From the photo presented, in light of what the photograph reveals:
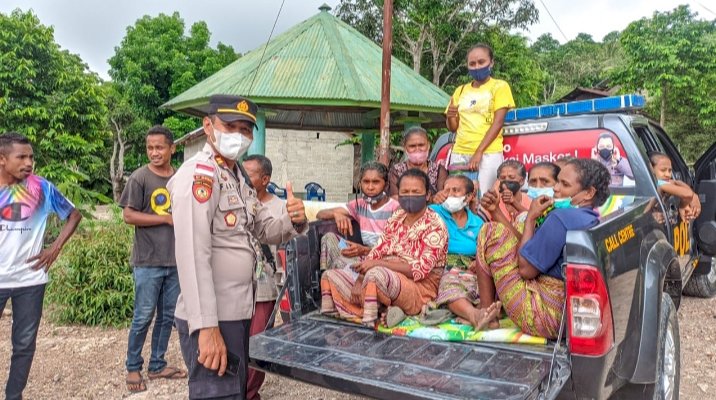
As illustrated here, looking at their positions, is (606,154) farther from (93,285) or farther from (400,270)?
(93,285)

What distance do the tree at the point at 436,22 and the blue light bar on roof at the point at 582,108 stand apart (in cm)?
1331

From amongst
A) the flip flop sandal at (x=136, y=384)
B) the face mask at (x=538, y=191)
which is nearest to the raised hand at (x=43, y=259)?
the flip flop sandal at (x=136, y=384)

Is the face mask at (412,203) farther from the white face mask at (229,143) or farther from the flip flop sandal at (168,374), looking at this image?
the flip flop sandal at (168,374)

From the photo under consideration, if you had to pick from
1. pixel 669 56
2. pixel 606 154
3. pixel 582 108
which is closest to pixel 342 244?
pixel 606 154

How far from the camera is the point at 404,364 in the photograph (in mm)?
2371

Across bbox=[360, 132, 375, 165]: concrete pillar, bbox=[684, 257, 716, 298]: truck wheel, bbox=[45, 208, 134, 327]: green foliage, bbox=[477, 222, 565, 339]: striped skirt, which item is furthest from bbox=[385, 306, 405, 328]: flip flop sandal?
bbox=[360, 132, 375, 165]: concrete pillar

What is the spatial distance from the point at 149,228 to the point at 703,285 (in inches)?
222

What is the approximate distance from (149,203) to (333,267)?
5.16 ft

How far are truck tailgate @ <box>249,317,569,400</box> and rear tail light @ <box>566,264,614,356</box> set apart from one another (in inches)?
4.4

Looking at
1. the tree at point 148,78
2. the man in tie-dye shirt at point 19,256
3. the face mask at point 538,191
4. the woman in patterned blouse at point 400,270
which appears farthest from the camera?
the tree at point 148,78

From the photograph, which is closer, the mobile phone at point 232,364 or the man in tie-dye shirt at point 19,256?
the mobile phone at point 232,364

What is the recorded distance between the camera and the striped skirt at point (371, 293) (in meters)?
2.88

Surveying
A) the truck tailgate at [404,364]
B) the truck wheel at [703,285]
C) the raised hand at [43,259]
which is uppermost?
the raised hand at [43,259]

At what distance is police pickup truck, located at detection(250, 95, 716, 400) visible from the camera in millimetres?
2162
